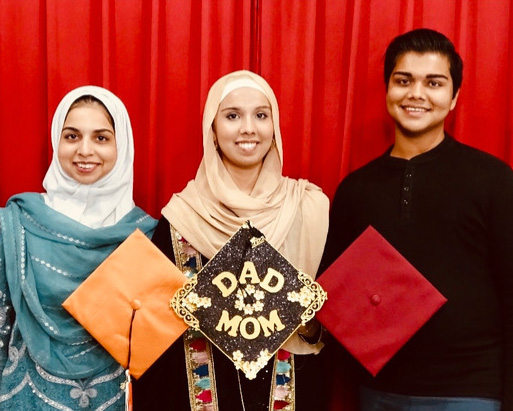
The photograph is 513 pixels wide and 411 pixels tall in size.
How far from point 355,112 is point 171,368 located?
1081 mm

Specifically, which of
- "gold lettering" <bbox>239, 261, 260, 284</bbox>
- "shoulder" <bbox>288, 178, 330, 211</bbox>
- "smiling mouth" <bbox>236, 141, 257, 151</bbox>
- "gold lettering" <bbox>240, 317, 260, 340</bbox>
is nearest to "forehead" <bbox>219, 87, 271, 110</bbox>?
"smiling mouth" <bbox>236, 141, 257, 151</bbox>

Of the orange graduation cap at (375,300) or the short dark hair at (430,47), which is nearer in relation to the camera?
the orange graduation cap at (375,300)

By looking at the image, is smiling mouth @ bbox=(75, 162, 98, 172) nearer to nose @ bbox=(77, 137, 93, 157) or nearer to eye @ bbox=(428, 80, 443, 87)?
nose @ bbox=(77, 137, 93, 157)

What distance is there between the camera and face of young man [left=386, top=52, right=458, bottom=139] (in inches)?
61.7

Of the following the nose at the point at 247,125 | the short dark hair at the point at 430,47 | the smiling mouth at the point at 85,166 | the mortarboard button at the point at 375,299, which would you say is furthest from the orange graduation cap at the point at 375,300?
the smiling mouth at the point at 85,166

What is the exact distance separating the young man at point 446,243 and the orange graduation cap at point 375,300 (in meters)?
0.12

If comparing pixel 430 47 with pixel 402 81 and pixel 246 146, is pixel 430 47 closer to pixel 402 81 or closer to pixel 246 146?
pixel 402 81

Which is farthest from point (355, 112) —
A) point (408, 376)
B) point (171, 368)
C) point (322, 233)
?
point (171, 368)

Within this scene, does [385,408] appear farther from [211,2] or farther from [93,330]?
[211,2]

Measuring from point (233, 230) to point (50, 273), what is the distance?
1.69 ft

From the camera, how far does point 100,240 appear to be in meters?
1.56

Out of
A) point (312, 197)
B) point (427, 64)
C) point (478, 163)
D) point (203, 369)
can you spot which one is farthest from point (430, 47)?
point (203, 369)

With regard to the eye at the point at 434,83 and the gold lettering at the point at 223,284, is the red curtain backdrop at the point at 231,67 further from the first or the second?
the gold lettering at the point at 223,284

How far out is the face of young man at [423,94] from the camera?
1.57 m
